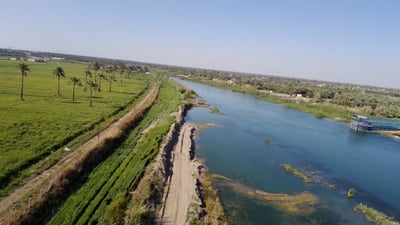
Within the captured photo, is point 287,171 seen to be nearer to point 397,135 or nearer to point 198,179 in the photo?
point 198,179

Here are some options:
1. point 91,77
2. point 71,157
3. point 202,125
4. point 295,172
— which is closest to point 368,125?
point 202,125

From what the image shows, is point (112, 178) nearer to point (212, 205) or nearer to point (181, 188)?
point (181, 188)

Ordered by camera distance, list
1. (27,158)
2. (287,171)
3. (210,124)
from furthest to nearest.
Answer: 1. (210,124)
2. (287,171)
3. (27,158)

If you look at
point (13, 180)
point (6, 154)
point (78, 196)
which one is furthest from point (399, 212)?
point (6, 154)

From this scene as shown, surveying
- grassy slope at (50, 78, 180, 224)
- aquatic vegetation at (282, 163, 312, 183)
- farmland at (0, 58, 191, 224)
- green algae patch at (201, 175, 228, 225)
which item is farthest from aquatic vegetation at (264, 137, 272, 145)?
green algae patch at (201, 175, 228, 225)

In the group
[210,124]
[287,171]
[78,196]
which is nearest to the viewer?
[78,196]

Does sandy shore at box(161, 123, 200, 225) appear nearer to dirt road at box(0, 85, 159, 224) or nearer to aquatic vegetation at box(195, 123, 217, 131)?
dirt road at box(0, 85, 159, 224)

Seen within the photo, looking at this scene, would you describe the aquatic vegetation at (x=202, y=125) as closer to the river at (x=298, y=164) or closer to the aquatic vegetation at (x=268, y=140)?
the river at (x=298, y=164)

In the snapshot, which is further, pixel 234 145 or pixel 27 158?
pixel 234 145
